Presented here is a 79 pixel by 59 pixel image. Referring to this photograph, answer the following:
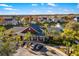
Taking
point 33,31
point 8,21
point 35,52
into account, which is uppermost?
point 8,21

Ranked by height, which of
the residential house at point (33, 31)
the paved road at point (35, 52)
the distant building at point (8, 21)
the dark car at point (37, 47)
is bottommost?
the paved road at point (35, 52)

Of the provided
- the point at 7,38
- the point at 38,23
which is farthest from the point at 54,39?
the point at 7,38

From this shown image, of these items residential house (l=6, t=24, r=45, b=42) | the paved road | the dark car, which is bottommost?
the paved road

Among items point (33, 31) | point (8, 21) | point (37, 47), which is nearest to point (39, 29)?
point (33, 31)

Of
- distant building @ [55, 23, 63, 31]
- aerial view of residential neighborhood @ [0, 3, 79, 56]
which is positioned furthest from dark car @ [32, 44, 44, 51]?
distant building @ [55, 23, 63, 31]

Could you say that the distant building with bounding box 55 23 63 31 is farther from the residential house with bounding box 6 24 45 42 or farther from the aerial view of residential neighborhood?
the residential house with bounding box 6 24 45 42

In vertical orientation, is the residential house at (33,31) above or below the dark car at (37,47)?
above

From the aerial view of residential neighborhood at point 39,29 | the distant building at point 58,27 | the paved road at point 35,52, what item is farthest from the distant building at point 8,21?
the distant building at point 58,27

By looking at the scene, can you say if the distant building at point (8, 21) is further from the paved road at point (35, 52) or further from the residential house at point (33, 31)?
the paved road at point (35, 52)

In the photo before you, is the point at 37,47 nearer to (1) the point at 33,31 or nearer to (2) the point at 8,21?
(1) the point at 33,31
